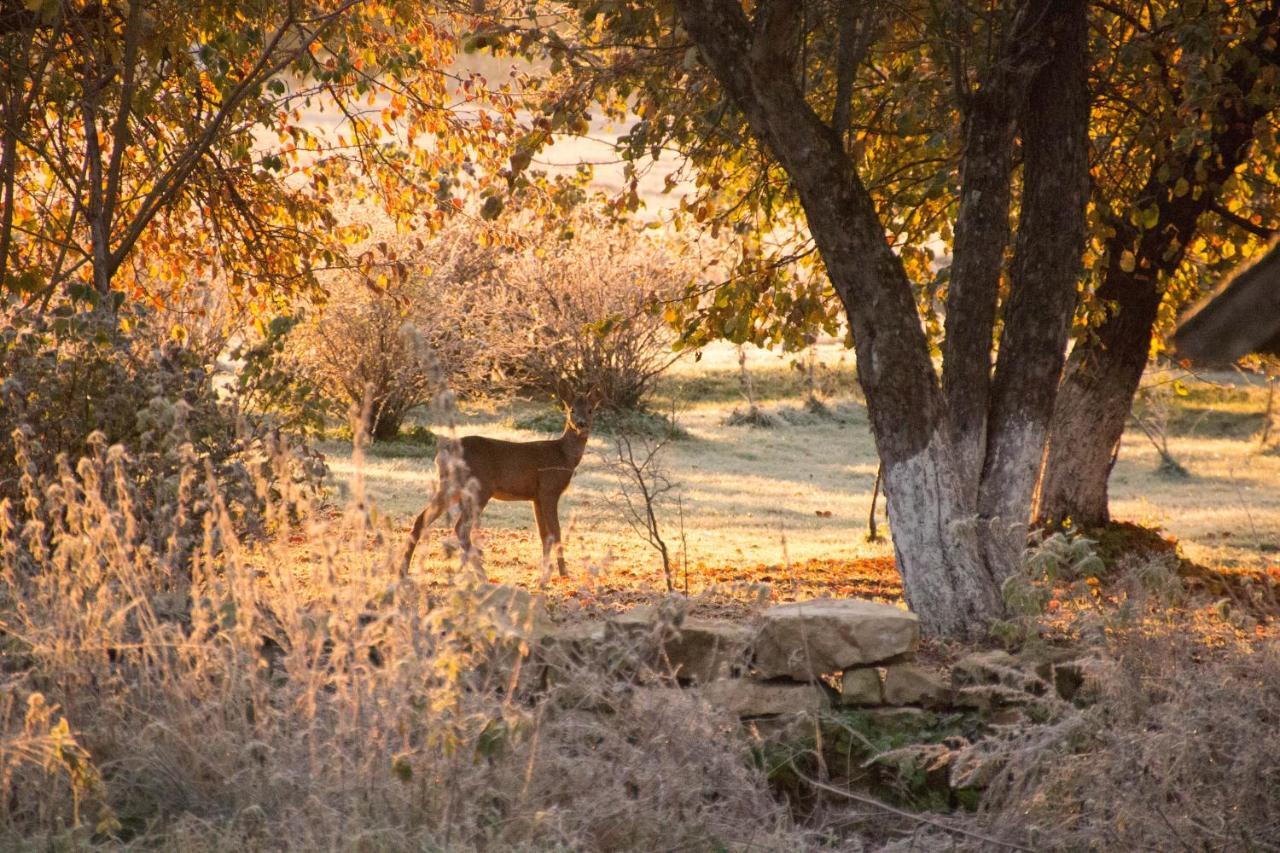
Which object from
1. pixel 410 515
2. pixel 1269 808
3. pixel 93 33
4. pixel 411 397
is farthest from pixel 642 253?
pixel 1269 808

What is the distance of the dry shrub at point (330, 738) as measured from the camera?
13.1 ft

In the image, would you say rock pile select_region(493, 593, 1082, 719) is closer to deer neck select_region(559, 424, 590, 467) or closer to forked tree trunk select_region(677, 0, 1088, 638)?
forked tree trunk select_region(677, 0, 1088, 638)

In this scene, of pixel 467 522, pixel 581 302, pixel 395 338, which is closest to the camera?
pixel 467 522

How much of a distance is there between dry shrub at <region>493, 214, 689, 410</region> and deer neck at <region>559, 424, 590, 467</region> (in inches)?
395

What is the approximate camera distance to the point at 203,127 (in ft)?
32.0

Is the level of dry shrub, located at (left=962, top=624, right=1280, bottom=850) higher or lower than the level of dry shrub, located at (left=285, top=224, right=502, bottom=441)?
lower

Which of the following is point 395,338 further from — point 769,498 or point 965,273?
point 965,273

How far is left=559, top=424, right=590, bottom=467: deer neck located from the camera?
9305 mm

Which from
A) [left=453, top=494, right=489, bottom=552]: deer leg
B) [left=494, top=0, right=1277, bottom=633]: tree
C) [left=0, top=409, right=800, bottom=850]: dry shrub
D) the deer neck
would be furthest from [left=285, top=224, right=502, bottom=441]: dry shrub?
[left=0, top=409, right=800, bottom=850]: dry shrub

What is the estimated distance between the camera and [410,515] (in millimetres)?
11820

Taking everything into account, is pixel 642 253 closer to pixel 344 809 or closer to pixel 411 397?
pixel 411 397

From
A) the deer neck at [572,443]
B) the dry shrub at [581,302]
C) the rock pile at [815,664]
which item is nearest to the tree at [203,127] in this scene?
the deer neck at [572,443]

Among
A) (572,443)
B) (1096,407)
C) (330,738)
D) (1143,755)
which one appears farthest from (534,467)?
(1143,755)

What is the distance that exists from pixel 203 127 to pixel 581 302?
10914 mm
